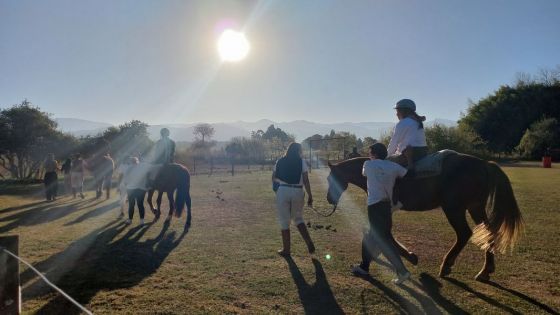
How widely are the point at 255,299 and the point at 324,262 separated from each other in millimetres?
1967

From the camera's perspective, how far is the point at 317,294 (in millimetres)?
5152

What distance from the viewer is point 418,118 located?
6.14 meters

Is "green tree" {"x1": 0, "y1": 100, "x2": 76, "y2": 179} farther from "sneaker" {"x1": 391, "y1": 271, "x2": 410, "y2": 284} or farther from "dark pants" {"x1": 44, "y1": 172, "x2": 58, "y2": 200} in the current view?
"sneaker" {"x1": 391, "y1": 271, "x2": 410, "y2": 284}

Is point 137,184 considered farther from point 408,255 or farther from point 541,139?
point 541,139

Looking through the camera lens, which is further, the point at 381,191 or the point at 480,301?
the point at 381,191

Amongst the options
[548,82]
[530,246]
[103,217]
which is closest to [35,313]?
[103,217]

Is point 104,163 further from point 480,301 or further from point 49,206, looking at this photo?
point 480,301

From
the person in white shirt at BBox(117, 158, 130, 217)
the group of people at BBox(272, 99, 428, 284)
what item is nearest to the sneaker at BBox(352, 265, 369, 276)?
the group of people at BBox(272, 99, 428, 284)

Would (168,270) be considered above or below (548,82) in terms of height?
below

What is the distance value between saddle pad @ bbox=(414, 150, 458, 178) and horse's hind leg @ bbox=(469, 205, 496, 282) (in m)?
0.91

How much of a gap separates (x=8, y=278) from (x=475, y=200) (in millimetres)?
6135

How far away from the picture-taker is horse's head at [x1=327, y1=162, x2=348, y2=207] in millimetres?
7051

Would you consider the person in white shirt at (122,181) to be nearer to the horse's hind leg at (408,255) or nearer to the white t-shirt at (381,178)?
the white t-shirt at (381,178)

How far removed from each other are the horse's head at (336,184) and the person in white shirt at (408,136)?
1111 mm
